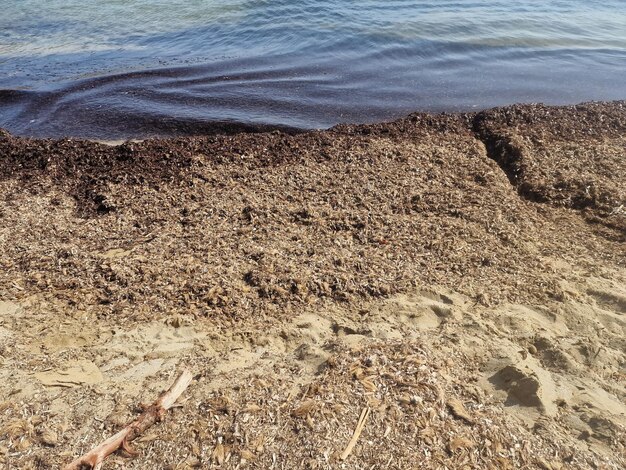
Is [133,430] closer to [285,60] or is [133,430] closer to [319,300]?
[319,300]

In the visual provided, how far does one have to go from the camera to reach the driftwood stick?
9.29 feet

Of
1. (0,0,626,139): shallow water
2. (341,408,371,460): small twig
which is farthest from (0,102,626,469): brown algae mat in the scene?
(0,0,626,139): shallow water

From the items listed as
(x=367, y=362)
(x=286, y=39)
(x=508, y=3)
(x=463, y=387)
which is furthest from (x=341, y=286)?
(x=508, y=3)

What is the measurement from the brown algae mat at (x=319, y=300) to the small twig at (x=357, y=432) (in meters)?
0.02

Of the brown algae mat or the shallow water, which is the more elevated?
the shallow water

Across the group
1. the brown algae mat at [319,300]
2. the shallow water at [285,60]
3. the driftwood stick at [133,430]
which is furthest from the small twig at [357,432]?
the shallow water at [285,60]

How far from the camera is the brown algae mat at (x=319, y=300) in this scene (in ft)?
9.91

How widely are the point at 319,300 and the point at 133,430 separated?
1888mm

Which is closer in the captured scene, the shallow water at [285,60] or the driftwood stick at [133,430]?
the driftwood stick at [133,430]

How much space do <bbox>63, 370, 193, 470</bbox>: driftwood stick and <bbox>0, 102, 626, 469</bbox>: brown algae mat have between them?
0.24 ft

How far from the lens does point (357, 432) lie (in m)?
2.98

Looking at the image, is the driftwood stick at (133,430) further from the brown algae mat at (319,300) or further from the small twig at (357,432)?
the small twig at (357,432)

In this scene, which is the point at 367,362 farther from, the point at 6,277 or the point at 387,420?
the point at 6,277

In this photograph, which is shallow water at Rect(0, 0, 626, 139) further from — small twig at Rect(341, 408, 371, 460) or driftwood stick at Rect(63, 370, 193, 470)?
small twig at Rect(341, 408, 371, 460)
